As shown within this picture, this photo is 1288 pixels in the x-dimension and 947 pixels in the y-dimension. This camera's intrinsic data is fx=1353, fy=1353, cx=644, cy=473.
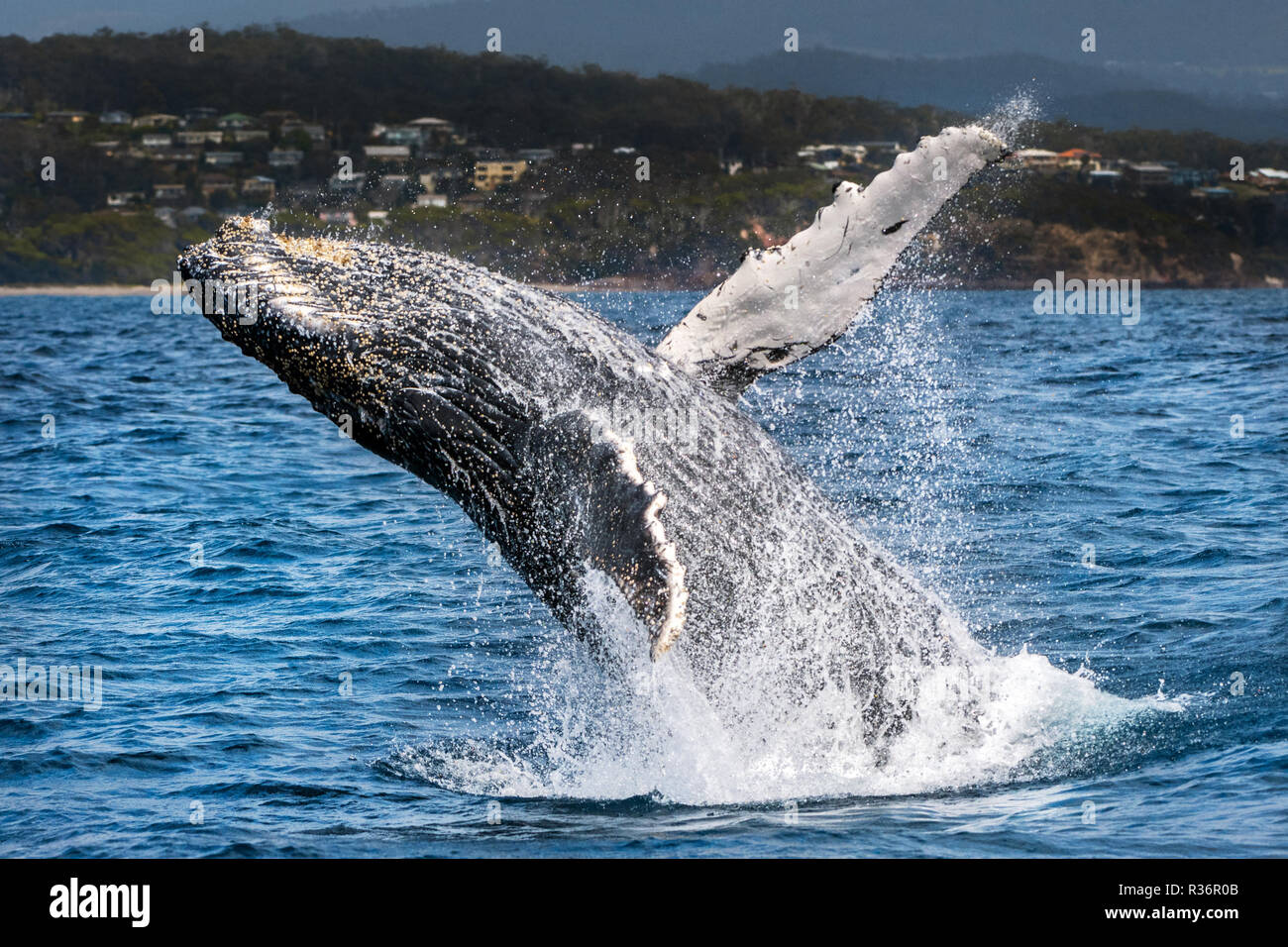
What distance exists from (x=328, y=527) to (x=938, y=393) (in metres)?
15.4

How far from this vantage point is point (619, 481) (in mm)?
6008

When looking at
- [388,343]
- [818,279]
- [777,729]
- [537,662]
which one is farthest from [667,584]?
[537,662]

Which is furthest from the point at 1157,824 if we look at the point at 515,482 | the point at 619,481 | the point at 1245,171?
the point at 1245,171

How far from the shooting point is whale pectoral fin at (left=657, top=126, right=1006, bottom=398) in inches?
330

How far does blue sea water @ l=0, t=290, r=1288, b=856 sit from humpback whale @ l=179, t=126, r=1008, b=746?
72 centimetres

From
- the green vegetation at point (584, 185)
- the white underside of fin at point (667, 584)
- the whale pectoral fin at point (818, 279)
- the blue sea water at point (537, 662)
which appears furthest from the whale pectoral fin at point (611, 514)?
the green vegetation at point (584, 185)

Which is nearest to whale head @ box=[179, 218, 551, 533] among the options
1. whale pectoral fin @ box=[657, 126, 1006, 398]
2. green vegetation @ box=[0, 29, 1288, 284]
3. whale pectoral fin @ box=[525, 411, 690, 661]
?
whale pectoral fin @ box=[525, 411, 690, 661]

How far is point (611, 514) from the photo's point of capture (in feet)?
19.4

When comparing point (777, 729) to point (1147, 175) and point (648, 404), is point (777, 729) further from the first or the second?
point (1147, 175)

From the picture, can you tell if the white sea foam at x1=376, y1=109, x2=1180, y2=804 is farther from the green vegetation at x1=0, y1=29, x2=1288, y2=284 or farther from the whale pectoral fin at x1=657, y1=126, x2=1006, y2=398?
the green vegetation at x1=0, y1=29, x2=1288, y2=284

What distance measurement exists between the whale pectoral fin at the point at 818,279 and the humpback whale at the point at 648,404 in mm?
12

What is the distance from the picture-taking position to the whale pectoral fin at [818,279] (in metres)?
8.38

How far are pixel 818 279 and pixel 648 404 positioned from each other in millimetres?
1607
